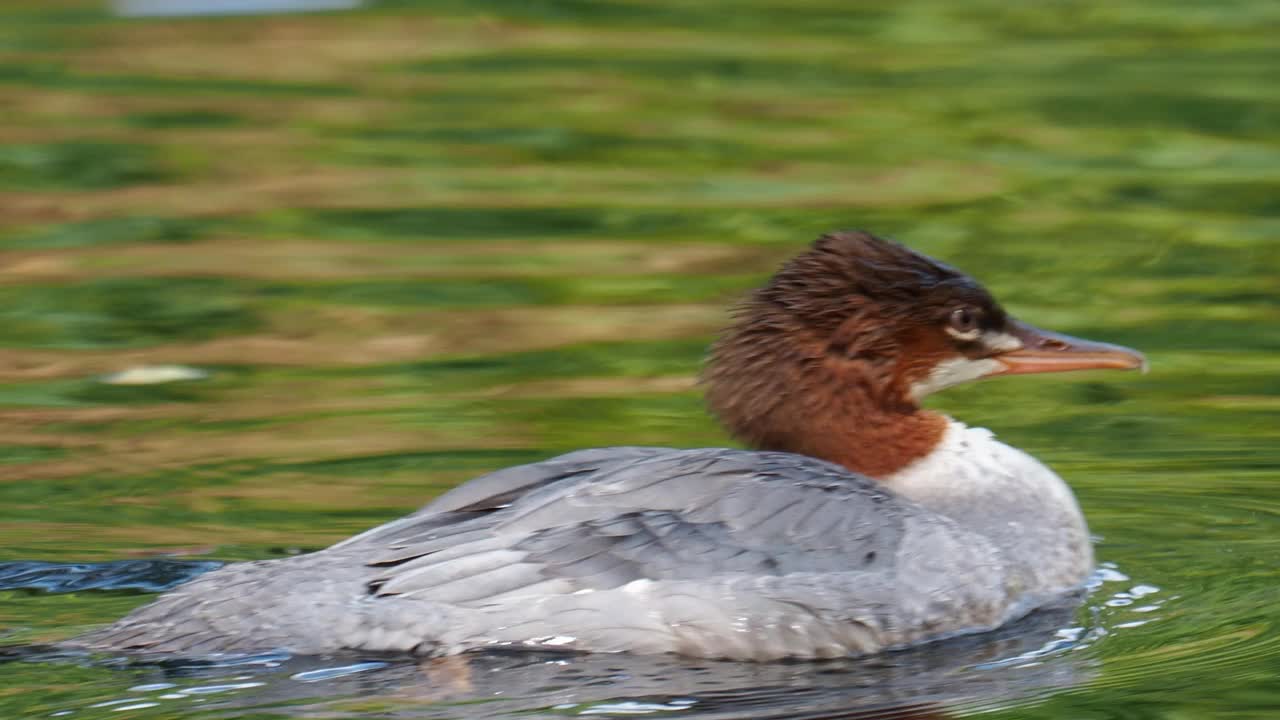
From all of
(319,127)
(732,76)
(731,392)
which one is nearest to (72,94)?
(319,127)

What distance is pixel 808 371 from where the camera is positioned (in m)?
6.74

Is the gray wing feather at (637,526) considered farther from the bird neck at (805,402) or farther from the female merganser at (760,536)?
the bird neck at (805,402)

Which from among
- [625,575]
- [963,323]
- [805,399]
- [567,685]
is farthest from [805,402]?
[567,685]

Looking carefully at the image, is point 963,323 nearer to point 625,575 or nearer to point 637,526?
point 637,526

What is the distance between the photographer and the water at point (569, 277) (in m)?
5.99

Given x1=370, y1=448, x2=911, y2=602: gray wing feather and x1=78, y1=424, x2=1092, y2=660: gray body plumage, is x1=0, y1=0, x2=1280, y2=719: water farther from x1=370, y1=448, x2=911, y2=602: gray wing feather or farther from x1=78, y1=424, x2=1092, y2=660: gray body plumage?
x1=370, y1=448, x2=911, y2=602: gray wing feather

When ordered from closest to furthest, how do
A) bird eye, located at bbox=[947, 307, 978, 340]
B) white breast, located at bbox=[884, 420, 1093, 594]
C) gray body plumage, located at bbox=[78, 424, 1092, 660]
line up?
gray body plumage, located at bbox=[78, 424, 1092, 660] → white breast, located at bbox=[884, 420, 1093, 594] → bird eye, located at bbox=[947, 307, 978, 340]

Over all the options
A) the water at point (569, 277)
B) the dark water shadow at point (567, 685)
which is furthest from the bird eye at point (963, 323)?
the dark water shadow at point (567, 685)

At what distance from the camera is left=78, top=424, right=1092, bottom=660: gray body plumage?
5906 millimetres

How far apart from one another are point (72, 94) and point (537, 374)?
5.75m

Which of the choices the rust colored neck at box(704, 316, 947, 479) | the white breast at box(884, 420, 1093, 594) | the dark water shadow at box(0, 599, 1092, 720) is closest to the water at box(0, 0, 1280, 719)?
the dark water shadow at box(0, 599, 1092, 720)

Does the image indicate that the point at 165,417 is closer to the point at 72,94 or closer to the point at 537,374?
the point at 537,374

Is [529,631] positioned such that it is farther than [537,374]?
No

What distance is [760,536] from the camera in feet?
20.0
